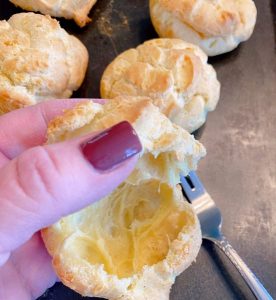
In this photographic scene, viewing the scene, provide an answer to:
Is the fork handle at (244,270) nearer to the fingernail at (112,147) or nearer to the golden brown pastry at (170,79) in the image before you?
the golden brown pastry at (170,79)

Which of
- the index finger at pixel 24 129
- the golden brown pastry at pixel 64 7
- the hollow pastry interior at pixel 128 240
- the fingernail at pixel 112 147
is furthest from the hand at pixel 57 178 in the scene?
the golden brown pastry at pixel 64 7

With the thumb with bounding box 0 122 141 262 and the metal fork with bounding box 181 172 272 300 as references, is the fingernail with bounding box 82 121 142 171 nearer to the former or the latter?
the thumb with bounding box 0 122 141 262

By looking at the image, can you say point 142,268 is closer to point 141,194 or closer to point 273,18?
point 141,194

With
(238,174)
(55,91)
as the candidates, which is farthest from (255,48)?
(55,91)

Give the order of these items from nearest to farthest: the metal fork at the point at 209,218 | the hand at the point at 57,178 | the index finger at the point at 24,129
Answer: the hand at the point at 57,178, the index finger at the point at 24,129, the metal fork at the point at 209,218

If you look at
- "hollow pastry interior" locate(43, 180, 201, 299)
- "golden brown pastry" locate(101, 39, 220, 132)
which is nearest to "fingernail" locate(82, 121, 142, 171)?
"hollow pastry interior" locate(43, 180, 201, 299)

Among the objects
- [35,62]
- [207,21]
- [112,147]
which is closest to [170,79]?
[207,21]
